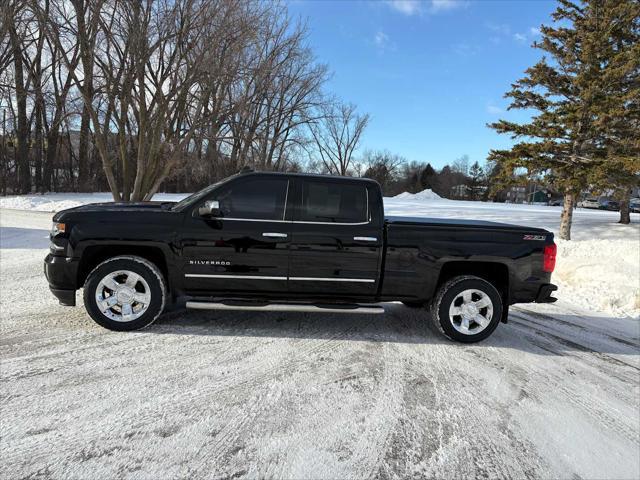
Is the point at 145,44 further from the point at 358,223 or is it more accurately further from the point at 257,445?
the point at 257,445

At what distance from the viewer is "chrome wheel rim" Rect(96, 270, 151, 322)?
409 cm

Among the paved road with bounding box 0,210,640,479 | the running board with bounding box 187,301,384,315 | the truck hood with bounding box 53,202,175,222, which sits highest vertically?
the truck hood with bounding box 53,202,175,222

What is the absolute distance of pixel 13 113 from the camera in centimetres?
3281

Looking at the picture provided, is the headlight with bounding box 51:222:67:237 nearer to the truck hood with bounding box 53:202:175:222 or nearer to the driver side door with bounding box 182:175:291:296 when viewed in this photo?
the truck hood with bounding box 53:202:175:222

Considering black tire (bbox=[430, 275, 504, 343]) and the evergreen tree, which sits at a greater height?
the evergreen tree

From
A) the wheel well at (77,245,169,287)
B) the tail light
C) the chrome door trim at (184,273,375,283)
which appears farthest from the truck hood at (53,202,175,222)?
the tail light

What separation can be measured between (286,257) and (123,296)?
6.14 feet

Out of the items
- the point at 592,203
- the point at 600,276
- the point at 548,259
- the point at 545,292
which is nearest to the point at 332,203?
the point at 548,259

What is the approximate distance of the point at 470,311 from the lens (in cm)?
440

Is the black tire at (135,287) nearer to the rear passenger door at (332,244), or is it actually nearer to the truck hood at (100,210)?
the truck hood at (100,210)

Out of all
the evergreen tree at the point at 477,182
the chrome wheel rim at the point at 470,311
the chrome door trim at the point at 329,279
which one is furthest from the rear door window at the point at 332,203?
the evergreen tree at the point at 477,182

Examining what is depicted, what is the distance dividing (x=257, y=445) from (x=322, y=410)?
602 mm

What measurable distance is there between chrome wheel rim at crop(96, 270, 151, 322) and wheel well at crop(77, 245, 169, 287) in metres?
0.26

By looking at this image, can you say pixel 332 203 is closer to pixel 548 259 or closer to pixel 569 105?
pixel 548 259
